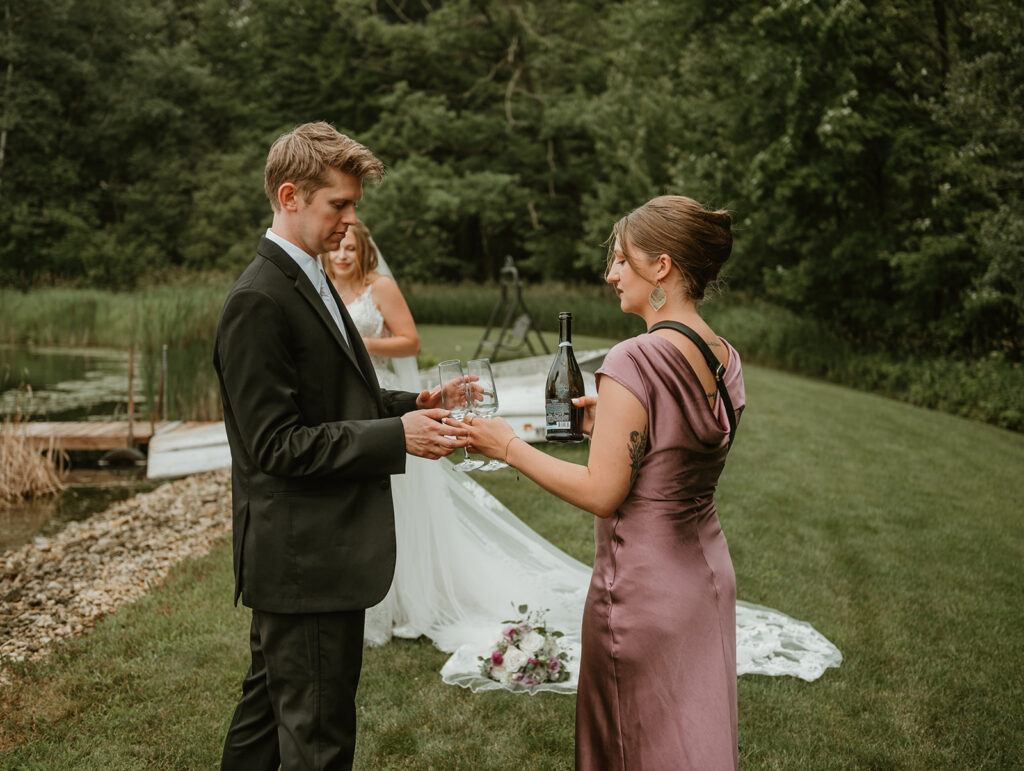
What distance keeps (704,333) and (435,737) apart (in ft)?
8.51

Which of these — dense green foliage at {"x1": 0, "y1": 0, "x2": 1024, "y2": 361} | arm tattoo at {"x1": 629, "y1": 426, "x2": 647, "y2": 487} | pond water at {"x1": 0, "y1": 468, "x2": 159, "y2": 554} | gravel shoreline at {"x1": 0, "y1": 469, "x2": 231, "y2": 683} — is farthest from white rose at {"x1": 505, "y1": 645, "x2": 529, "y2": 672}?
dense green foliage at {"x1": 0, "y1": 0, "x2": 1024, "y2": 361}

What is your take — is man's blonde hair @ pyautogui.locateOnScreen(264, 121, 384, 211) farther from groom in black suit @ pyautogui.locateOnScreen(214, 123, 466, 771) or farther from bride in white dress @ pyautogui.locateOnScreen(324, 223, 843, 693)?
bride in white dress @ pyautogui.locateOnScreen(324, 223, 843, 693)

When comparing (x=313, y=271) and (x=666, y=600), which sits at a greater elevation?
(x=313, y=271)

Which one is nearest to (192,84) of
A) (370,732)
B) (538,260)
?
(538,260)

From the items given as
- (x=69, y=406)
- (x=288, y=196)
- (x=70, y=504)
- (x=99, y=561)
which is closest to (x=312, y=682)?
(x=288, y=196)

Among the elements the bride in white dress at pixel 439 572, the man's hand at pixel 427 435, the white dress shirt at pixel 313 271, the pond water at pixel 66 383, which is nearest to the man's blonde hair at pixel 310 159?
the white dress shirt at pixel 313 271

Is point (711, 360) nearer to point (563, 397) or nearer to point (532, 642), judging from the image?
point (563, 397)

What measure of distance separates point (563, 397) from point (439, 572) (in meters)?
2.63

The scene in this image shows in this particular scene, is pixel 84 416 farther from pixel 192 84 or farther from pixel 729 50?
pixel 192 84

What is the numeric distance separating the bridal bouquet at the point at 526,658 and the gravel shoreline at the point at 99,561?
2.86m

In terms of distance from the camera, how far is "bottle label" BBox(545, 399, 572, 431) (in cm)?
309

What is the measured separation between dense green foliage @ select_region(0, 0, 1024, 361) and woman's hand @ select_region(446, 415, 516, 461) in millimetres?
9733

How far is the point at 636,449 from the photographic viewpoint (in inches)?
95.5

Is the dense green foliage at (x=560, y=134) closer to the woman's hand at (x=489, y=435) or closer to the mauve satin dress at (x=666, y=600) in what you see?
the woman's hand at (x=489, y=435)
